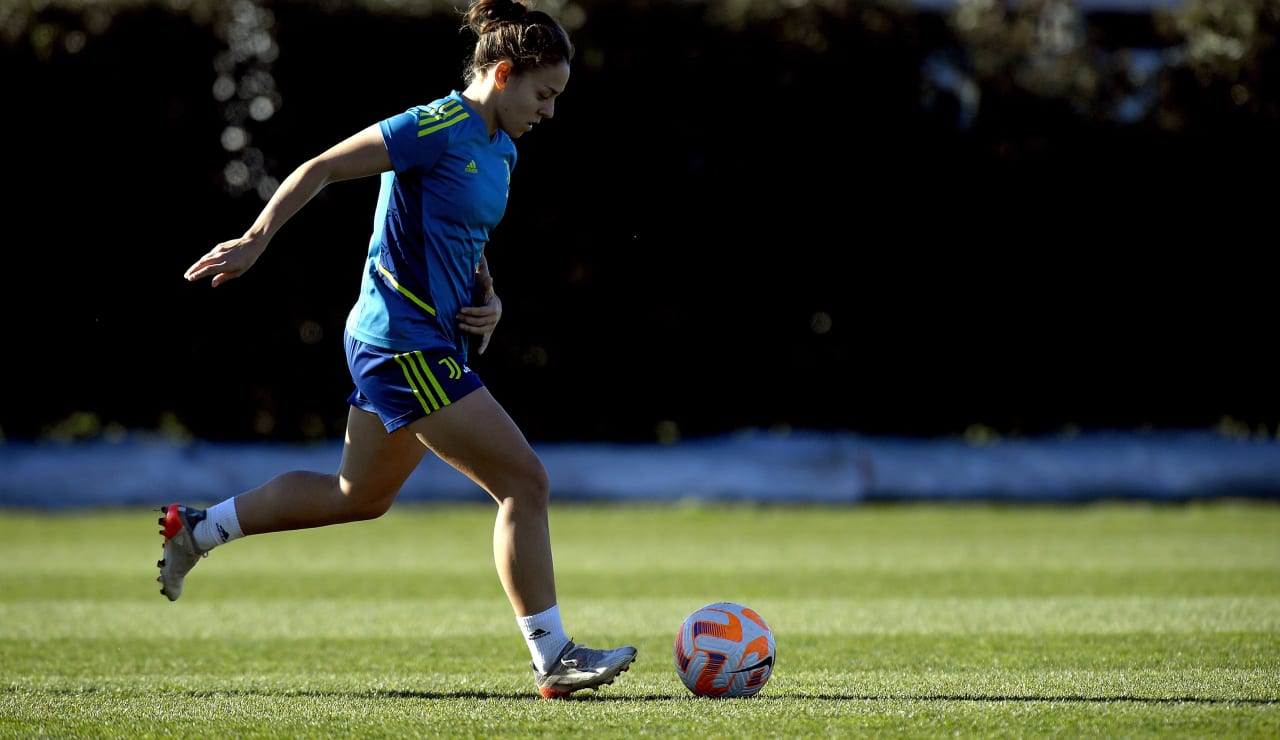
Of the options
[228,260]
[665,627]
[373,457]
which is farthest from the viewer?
[665,627]

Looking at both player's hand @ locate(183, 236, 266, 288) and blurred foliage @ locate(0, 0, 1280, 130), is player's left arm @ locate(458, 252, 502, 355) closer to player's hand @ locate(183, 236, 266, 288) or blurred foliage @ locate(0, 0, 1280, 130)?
player's hand @ locate(183, 236, 266, 288)

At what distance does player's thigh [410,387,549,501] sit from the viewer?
4664 mm

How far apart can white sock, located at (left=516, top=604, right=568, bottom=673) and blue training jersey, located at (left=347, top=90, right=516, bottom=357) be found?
938 mm

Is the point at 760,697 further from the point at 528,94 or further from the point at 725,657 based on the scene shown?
the point at 528,94

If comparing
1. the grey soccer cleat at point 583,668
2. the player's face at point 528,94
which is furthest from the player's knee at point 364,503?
the player's face at point 528,94

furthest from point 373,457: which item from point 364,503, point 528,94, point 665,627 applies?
point 665,627

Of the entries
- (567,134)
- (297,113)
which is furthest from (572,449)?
(297,113)

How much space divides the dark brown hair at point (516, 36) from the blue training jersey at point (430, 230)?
0.20 metres

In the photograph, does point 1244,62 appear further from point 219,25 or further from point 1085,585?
point 219,25

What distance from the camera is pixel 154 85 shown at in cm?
1534

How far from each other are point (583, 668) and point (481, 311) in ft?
4.03

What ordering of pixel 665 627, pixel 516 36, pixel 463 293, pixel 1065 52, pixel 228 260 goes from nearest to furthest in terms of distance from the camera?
1. pixel 228 260
2. pixel 516 36
3. pixel 463 293
4. pixel 665 627
5. pixel 1065 52

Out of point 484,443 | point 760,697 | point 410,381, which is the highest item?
point 410,381

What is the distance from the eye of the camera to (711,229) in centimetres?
1591
